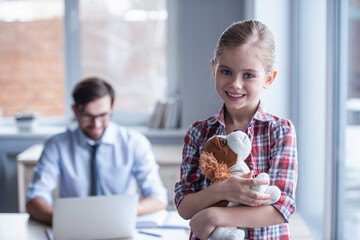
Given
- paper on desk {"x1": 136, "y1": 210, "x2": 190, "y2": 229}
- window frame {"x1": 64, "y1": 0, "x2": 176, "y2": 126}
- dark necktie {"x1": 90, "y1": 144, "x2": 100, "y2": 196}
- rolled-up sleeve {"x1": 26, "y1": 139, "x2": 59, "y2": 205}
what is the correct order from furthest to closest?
1. window frame {"x1": 64, "y1": 0, "x2": 176, "y2": 126}
2. dark necktie {"x1": 90, "y1": 144, "x2": 100, "y2": 196}
3. rolled-up sleeve {"x1": 26, "y1": 139, "x2": 59, "y2": 205}
4. paper on desk {"x1": 136, "y1": 210, "x2": 190, "y2": 229}

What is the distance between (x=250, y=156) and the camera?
101 cm

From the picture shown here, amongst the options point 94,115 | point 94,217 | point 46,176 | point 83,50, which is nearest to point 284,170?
point 94,217

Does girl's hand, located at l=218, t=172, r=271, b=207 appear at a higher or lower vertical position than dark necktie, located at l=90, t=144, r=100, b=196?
higher

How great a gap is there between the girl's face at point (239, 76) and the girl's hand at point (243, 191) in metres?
0.17

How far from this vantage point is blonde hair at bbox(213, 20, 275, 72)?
3.17ft

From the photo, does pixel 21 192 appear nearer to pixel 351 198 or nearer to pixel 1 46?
pixel 1 46

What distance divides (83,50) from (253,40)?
294 centimetres

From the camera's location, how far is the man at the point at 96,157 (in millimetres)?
2133

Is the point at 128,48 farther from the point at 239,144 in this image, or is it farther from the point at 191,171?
the point at 239,144

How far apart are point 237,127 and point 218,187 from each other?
0.18 m

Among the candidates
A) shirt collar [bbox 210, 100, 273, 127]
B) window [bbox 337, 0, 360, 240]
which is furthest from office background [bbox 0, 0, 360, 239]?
shirt collar [bbox 210, 100, 273, 127]

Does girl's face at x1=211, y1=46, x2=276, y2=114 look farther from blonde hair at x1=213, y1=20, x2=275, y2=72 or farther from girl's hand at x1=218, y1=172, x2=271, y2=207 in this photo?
girl's hand at x1=218, y1=172, x2=271, y2=207

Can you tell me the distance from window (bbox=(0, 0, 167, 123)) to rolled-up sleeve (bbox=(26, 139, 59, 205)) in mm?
1562

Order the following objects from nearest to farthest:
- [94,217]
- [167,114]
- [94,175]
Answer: [94,217]
[94,175]
[167,114]
